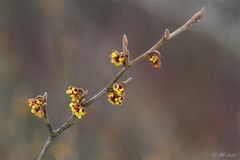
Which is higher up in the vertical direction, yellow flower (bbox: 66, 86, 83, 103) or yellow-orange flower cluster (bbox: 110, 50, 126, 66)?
yellow-orange flower cluster (bbox: 110, 50, 126, 66)

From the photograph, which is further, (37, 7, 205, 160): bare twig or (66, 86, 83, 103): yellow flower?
(66, 86, 83, 103): yellow flower

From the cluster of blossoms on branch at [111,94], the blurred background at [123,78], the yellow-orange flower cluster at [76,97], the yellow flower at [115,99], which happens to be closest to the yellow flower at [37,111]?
the cluster of blossoms on branch at [111,94]

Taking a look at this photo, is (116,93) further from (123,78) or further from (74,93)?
(123,78)

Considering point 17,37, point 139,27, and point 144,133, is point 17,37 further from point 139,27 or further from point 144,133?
point 144,133

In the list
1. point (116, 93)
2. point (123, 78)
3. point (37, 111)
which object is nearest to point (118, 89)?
point (116, 93)

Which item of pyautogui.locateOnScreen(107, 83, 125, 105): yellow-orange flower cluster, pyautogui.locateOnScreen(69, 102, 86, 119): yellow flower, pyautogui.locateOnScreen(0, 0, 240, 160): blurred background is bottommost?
pyautogui.locateOnScreen(69, 102, 86, 119): yellow flower

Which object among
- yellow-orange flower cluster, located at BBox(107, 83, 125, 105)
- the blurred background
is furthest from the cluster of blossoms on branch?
the blurred background

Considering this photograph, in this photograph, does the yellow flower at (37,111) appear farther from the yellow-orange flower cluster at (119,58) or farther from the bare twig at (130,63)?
the yellow-orange flower cluster at (119,58)

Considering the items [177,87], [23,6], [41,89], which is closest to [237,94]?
[177,87]

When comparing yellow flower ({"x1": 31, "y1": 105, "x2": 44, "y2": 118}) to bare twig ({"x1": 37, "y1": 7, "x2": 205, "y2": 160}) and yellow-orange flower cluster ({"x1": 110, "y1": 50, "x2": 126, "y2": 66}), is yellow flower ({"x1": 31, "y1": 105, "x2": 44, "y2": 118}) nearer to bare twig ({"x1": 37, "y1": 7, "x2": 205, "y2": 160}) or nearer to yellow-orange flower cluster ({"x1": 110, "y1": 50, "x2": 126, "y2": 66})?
bare twig ({"x1": 37, "y1": 7, "x2": 205, "y2": 160})
